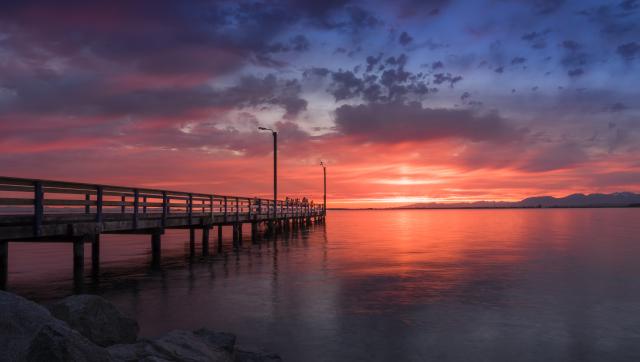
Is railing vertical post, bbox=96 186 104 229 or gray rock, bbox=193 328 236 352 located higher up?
railing vertical post, bbox=96 186 104 229

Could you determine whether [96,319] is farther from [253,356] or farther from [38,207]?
[38,207]

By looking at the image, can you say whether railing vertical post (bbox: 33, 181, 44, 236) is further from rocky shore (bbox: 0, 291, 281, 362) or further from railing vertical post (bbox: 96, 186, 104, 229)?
rocky shore (bbox: 0, 291, 281, 362)

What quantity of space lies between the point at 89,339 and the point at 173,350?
5.75 feet

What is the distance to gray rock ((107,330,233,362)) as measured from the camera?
6.96 metres

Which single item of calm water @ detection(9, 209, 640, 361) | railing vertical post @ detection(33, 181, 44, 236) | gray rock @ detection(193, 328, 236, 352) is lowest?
calm water @ detection(9, 209, 640, 361)

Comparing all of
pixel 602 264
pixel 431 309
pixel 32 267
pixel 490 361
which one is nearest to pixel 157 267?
pixel 32 267

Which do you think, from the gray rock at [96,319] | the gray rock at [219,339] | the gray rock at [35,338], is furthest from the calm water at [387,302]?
the gray rock at [35,338]

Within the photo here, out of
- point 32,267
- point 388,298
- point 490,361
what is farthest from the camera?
point 32,267

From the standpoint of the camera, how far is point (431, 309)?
1382 centimetres

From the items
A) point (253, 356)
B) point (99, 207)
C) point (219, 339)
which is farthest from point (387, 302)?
point (99, 207)

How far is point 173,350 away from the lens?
714 centimetres

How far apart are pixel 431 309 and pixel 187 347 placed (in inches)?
314

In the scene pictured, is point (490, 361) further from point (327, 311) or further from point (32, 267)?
point (32, 267)

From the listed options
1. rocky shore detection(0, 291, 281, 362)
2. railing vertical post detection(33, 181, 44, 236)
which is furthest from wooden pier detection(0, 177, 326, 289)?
rocky shore detection(0, 291, 281, 362)
